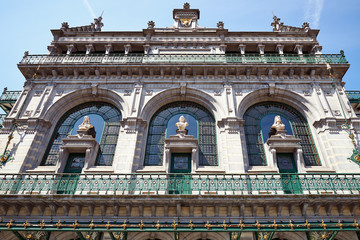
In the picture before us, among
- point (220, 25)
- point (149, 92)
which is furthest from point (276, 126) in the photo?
point (220, 25)

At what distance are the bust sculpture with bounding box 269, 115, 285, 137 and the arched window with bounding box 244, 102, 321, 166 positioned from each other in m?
0.32

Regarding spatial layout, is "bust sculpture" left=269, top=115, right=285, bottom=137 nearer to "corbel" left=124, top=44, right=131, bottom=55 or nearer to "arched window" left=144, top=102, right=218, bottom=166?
"arched window" left=144, top=102, right=218, bottom=166

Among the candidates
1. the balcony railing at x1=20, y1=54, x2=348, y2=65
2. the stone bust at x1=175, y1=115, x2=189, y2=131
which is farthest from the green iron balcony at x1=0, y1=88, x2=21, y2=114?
the stone bust at x1=175, y1=115, x2=189, y2=131

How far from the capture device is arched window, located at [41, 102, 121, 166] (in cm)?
1283

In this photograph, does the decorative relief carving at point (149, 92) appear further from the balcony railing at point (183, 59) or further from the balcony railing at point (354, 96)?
the balcony railing at point (354, 96)

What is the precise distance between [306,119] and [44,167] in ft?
46.6

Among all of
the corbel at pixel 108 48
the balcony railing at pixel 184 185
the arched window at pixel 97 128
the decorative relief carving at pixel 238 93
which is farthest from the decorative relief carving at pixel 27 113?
the decorative relief carving at pixel 238 93

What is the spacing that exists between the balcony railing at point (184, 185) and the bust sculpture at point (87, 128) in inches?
125

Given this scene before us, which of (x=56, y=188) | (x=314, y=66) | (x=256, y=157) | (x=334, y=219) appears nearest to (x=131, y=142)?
(x=56, y=188)

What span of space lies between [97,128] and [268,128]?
9651mm

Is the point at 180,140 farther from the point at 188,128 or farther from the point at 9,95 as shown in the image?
the point at 9,95

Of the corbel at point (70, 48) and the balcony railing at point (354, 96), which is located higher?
the corbel at point (70, 48)

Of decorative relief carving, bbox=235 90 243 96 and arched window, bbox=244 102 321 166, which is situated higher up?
decorative relief carving, bbox=235 90 243 96

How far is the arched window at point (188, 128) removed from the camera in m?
12.7
